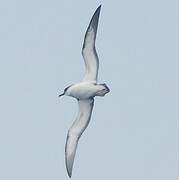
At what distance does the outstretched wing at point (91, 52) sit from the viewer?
79.4 m

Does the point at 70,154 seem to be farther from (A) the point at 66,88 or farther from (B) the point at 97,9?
(B) the point at 97,9

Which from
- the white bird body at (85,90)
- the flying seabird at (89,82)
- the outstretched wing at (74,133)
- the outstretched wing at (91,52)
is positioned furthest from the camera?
the outstretched wing at (74,133)

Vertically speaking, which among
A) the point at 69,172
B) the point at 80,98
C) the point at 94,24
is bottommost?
the point at 69,172

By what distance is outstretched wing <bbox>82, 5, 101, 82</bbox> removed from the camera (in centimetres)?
7944

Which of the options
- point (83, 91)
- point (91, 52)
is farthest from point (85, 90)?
point (91, 52)

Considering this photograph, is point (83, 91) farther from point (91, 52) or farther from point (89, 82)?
point (91, 52)

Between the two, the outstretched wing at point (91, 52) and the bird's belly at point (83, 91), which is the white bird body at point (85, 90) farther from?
the outstretched wing at point (91, 52)

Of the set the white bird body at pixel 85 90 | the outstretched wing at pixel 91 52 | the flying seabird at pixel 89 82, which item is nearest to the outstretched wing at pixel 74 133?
the flying seabird at pixel 89 82

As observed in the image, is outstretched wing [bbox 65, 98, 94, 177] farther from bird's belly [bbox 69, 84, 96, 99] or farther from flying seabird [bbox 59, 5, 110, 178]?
bird's belly [bbox 69, 84, 96, 99]

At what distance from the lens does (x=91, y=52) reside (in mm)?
79875

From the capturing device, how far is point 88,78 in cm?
8038

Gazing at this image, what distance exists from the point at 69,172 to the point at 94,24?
41.4 ft

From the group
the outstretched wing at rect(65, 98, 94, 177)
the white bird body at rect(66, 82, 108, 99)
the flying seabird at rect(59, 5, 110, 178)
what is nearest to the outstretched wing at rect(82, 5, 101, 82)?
the flying seabird at rect(59, 5, 110, 178)

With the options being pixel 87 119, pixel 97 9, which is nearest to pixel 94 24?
pixel 97 9
